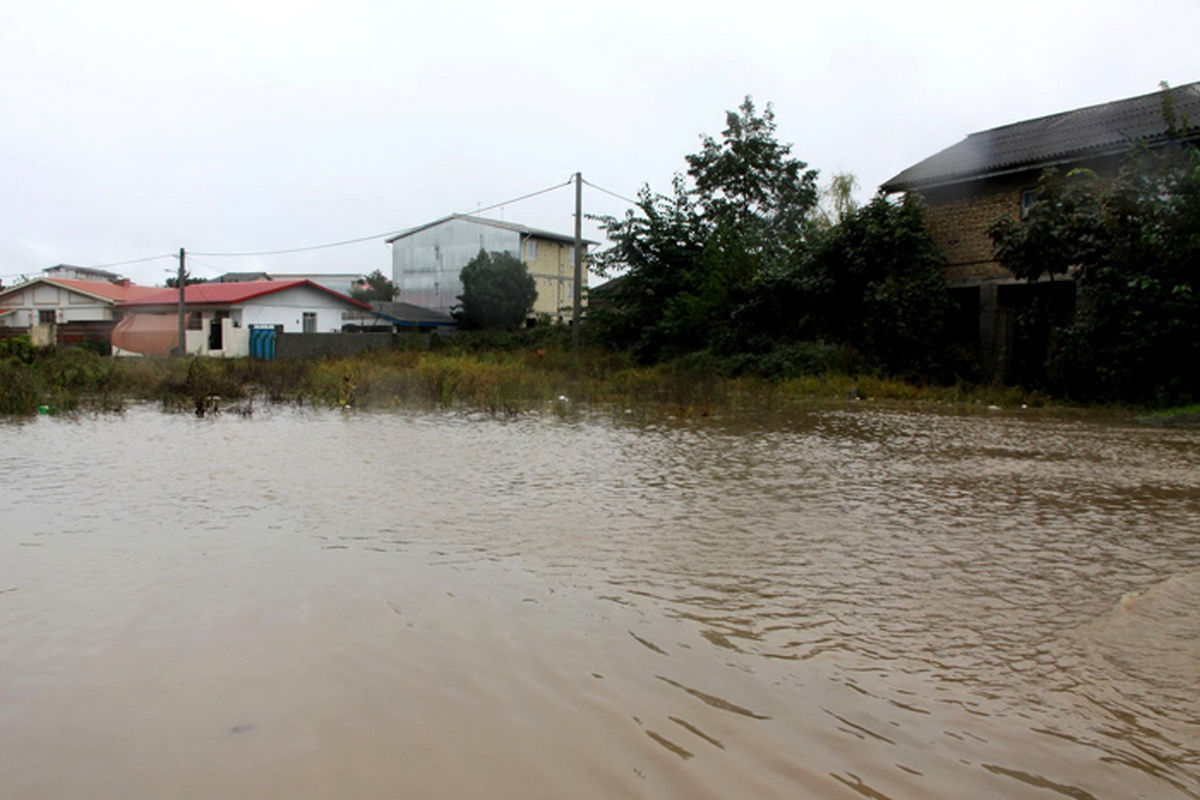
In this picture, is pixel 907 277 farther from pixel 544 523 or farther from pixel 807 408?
pixel 544 523

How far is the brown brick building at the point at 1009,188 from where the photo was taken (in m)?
19.0

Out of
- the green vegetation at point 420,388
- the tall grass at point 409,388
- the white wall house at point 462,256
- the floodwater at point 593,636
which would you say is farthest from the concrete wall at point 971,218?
the white wall house at point 462,256

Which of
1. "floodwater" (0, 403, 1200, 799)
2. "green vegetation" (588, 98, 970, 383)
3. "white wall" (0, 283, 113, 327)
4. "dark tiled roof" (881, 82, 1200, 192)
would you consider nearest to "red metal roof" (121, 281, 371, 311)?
"white wall" (0, 283, 113, 327)

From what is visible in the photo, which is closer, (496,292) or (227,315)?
(227,315)

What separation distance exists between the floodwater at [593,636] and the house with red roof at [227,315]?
2923cm

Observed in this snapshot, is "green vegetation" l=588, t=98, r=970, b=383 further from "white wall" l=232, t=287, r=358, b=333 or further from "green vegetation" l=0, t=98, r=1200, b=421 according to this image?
"white wall" l=232, t=287, r=358, b=333

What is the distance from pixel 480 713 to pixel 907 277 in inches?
764

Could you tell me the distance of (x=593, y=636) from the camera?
3.82m

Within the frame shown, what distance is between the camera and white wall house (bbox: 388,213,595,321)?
1929 inches

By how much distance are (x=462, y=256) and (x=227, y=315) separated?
13.9 meters

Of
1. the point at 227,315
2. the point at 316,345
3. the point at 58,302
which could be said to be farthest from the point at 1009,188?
the point at 58,302

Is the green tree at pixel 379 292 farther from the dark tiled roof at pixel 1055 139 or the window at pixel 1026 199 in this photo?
the window at pixel 1026 199

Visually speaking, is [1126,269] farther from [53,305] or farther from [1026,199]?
[53,305]

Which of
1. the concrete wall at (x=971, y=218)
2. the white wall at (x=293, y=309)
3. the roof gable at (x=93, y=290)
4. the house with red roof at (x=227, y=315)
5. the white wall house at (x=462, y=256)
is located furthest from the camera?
the white wall house at (x=462, y=256)
